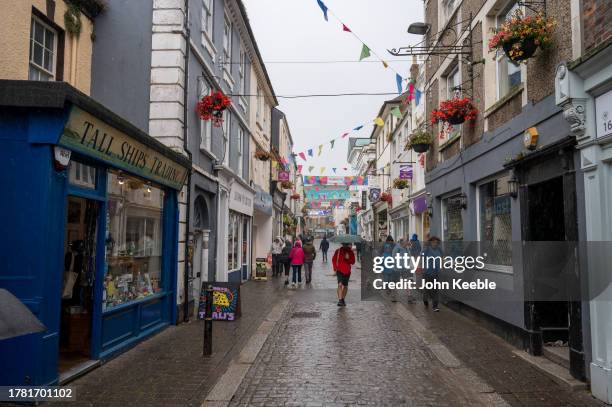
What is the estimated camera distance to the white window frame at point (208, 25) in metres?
12.4

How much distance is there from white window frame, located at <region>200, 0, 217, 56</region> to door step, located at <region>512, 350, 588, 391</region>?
32.5 feet

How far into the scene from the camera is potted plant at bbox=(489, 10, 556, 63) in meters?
7.39

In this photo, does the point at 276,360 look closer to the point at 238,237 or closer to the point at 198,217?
the point at 198,217

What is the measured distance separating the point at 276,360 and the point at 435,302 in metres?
6.31

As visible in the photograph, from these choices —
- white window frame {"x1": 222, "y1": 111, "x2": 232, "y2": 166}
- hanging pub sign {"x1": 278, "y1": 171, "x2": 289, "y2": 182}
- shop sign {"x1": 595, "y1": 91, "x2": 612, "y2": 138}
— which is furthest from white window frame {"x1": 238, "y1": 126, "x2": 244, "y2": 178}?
shop sign {"x1": 595, "y1": 91, "x2": 612, "y2": 138}

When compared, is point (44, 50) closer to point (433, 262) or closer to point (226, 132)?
point (226, 132)

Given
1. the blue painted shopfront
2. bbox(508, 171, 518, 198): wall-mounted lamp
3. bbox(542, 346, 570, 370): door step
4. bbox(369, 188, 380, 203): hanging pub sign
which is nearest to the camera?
the blue painted shopfront

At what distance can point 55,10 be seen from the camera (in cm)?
864

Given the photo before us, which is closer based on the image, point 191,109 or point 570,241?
point 570,241

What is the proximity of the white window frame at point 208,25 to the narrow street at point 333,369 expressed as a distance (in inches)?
275

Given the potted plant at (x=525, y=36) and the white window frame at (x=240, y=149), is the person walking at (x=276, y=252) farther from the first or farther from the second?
the potted plant at (x=525, y=36)

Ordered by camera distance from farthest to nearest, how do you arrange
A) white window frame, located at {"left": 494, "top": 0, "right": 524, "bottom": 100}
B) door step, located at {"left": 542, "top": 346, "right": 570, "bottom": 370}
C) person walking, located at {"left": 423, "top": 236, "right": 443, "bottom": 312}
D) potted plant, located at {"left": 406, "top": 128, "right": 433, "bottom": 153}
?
potted plant, located at {"left": 406, "top": 128, "right": 433, "bottom": 153} → person walking, located at {"left": 423, "top": 236, "right": 443, "bottom": 312} → white window frame, located at {"left": 494, "top": 0, "right": 524, "bottom": 100} → door step, located at {"left": 542, "top": 346, "right": 570, "bottom": 370}

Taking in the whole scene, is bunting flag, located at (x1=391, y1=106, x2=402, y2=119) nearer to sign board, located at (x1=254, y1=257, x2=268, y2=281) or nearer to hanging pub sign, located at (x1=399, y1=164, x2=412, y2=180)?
hanging pub sign, located at (x1=399, y1=164, x2=412, y2=180)

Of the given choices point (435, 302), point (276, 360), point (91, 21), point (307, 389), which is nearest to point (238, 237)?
point (435, 302)
